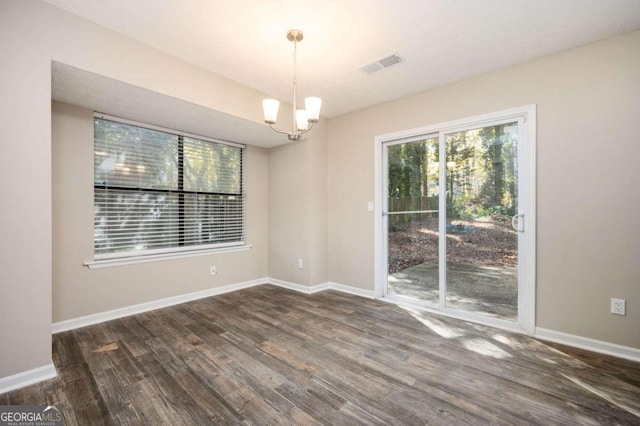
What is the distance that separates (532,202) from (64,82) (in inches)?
171

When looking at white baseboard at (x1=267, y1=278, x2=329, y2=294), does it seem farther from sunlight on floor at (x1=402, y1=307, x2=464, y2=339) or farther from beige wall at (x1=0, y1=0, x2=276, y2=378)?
beige wall at (x1=0, y1=0, x2=276, y2=378)

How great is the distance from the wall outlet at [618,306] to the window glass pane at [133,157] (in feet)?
15.4

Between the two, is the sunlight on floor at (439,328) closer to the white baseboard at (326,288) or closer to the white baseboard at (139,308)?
the white baseboard at (326,288)

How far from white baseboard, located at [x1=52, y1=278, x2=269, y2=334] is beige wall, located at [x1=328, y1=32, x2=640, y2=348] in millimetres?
3785

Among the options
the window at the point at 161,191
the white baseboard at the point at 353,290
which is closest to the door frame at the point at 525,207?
the white baseboard at the point at 353,290

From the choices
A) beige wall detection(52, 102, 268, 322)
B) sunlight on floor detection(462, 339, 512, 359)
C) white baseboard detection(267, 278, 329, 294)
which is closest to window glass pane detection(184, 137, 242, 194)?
beige wall detection(52, 102, 268, 322)

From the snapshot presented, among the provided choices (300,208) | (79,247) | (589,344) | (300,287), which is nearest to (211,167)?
(300,208)

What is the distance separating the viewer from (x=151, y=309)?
11.4 feet

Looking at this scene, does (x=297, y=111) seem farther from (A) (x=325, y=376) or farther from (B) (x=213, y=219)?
(B) (x=213, y=219)

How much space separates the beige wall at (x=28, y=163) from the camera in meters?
1.91

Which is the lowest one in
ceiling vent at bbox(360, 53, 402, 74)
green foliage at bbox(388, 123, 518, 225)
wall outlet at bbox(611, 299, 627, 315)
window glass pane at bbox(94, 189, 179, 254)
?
wall outlet at bbox(611, 299, 627, 315)

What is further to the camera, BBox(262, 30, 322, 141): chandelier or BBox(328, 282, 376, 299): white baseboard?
BBox(328, 282, 376, 299): white baseboard

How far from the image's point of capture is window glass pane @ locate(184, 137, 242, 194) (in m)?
3.89

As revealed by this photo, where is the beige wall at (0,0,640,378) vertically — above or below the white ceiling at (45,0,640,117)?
below
